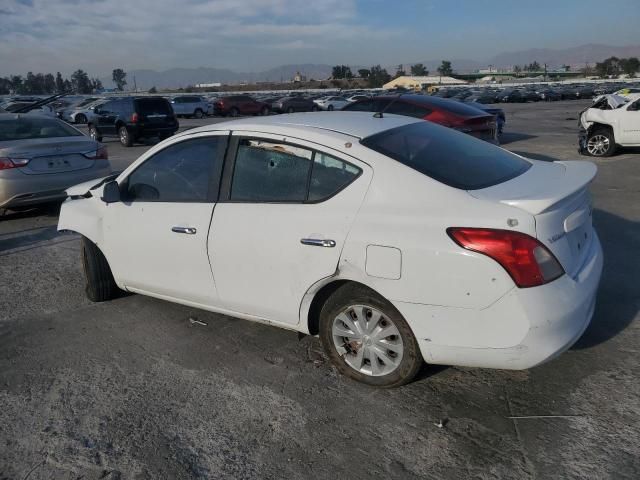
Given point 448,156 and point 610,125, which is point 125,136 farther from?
point 448,156

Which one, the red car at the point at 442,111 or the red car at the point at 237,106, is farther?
the red car at the point at 237,106

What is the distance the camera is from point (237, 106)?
127 ft

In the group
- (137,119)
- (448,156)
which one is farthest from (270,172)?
(137,119)

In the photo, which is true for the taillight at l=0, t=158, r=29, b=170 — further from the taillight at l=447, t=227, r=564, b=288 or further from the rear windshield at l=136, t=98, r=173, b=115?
the rear windshield at l=136, t=98, r=173, b=115

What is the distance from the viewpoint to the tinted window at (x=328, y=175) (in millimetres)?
3191

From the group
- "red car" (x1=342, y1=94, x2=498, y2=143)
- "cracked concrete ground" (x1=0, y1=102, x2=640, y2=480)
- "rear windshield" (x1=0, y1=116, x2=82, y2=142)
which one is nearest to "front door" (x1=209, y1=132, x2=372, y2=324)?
"cracked concrete ground" (x1=0, y1=102, x2=640, y2=480)

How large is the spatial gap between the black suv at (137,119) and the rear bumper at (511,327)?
1765 centimetres

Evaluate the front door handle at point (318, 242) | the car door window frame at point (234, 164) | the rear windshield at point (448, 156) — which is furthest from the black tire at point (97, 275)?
the rear windshield at point (448, 156)

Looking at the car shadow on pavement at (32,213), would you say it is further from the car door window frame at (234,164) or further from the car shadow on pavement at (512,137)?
the car shadow on pavement at (512,137)

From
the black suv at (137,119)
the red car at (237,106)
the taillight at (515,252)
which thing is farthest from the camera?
the red car at (237,106)

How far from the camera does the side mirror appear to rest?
414 centimetres

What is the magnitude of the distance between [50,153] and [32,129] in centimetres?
84

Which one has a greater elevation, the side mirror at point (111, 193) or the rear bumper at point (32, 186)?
the side mirror at point (111, 193)

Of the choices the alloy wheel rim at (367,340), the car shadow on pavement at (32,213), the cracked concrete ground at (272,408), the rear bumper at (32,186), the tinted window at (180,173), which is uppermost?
the tinted window at (180,173)
